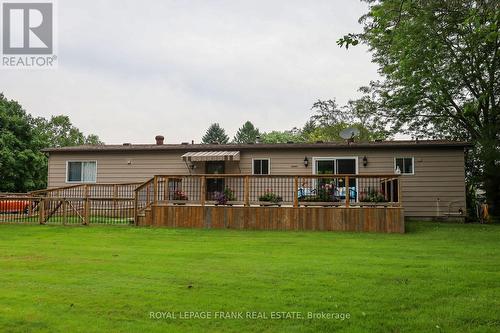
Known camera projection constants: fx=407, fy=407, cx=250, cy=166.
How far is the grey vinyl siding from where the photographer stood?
44.2 ft

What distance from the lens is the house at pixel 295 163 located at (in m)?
13.5

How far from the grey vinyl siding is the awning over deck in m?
0.61

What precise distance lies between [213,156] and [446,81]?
8.76 metres

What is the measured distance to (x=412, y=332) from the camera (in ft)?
10.4

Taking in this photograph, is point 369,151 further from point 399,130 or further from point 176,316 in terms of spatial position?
point 176,316

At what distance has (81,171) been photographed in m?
15.5

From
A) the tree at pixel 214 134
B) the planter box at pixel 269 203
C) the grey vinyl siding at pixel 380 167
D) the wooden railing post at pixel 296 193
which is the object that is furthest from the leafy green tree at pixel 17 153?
the tree at pixel 214 134

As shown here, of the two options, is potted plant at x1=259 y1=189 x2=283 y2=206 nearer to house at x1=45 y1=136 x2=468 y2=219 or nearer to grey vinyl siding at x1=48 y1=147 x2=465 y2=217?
house at x1=45 y1=136 x2=468 y2=219

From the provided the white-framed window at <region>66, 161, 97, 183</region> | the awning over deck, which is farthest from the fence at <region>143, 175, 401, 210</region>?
the white-framed window at <region>66, 161, 97, 183</region>

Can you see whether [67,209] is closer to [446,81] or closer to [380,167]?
[380,167]

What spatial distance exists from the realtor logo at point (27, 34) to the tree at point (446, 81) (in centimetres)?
965

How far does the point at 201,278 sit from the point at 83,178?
12072mm

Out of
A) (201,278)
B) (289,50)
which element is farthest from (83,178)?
(201,278)

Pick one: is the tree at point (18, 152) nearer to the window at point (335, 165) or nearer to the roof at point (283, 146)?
the roof at point (283, 146)
